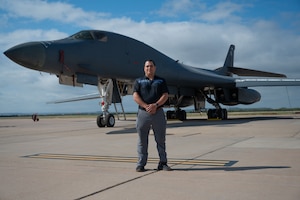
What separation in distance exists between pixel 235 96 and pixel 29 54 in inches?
563

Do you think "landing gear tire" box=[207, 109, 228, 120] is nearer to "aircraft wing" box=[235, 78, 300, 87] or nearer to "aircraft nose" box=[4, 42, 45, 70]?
"aircraft wing" box=[235, 78, 300, 87]

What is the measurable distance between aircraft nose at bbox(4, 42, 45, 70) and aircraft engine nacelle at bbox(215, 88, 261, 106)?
13256mm

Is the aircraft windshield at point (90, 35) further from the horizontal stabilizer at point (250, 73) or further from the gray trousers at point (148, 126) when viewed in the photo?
the horizontal stabilizer at point (250, 73)

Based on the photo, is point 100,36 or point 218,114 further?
point 218,114

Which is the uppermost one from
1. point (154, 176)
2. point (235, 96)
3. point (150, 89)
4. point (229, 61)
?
point (229, 61)

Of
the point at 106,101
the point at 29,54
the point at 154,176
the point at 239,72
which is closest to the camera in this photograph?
the point at 154,176

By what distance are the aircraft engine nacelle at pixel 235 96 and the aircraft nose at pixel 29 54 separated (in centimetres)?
1326

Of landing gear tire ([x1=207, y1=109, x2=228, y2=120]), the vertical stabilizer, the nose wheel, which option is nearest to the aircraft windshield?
the nose wheel

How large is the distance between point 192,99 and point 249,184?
1850 centimetres

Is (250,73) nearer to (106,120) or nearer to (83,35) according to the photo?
(106,120)

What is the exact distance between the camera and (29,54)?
10375mm

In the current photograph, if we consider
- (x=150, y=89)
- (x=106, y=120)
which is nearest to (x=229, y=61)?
(x=106, y=120)

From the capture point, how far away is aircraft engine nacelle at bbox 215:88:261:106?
21.1m

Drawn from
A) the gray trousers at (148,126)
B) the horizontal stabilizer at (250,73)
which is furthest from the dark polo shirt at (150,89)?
the horizontal stabilizer at (250,73)
